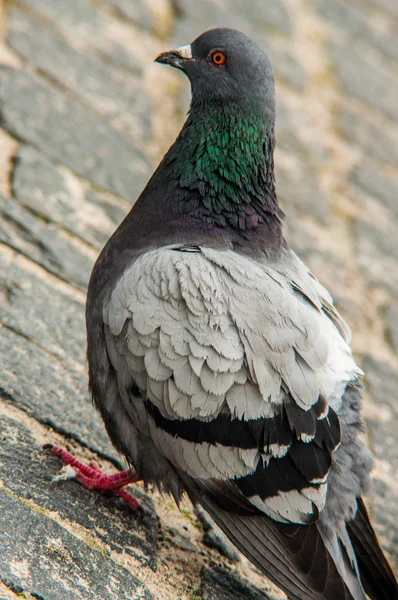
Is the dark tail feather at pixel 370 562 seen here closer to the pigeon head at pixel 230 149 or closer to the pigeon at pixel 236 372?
the pigeon at pixel 236 372

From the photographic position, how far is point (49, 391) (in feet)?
13.1

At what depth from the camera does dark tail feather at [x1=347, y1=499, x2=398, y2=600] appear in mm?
3670

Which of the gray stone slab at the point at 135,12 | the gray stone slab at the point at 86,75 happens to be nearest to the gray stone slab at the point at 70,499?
the gray stone slab at the point at 86,75

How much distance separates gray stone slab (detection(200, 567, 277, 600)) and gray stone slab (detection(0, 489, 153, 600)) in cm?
36

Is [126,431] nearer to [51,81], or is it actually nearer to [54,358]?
[54,358]

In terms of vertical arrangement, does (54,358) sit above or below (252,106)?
below

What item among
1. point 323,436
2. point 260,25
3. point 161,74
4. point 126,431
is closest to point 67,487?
point 126,431

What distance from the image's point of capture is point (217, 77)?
4238 mm

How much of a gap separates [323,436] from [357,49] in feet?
22.5

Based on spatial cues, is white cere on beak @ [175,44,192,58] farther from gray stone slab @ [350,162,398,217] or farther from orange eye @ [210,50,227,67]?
gray stone slab @ [350,162,398,217]

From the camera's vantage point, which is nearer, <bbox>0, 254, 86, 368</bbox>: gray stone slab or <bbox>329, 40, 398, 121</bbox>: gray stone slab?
<bbox>0, 254, 86, 368</bbox>: gray stone slab

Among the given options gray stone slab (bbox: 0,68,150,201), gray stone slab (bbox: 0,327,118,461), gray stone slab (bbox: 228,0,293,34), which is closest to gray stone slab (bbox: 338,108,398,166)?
gray stone slab (bbox: 228,0,293,34)

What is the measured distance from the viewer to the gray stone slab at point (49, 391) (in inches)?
151

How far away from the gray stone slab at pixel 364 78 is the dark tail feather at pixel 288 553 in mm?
6129
